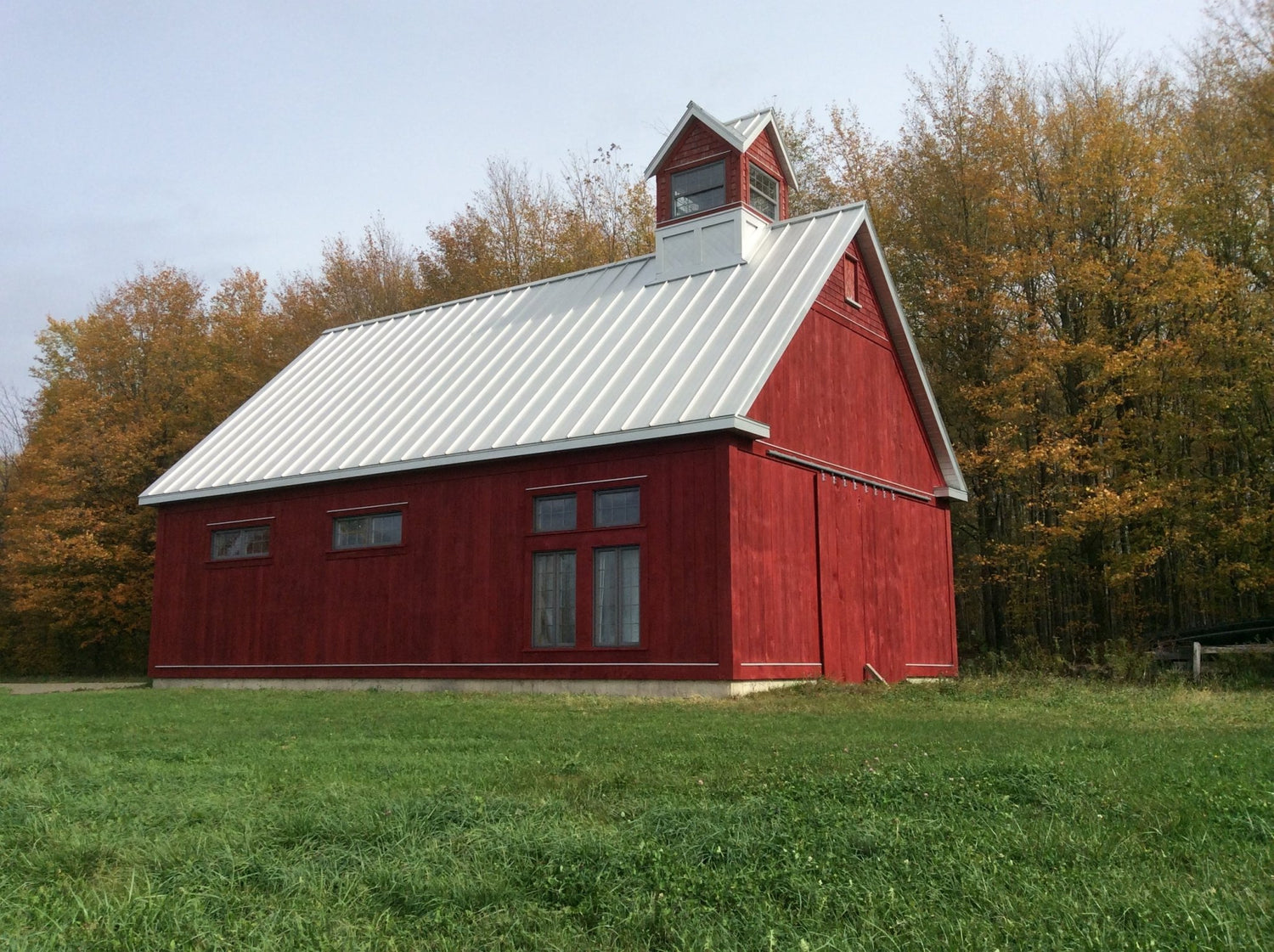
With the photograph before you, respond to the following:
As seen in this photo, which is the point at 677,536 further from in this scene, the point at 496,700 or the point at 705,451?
the point at 496,700

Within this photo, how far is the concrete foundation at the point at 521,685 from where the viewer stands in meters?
16.2

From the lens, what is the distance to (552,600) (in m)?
18.1

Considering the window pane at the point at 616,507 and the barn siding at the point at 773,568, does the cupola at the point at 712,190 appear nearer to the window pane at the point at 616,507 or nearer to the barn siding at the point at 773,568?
the barn siding at the point at 773,568

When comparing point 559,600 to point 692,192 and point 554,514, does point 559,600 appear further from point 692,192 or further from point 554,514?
point 692,192

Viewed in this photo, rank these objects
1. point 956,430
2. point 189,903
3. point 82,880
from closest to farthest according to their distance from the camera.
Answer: point 189,903 → point 82,880 → point 956,430

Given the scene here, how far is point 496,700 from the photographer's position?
1583 cm

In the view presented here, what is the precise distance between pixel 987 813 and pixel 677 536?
35.2ft

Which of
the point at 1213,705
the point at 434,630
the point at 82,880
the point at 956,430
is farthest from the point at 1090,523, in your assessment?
the point at 82,880

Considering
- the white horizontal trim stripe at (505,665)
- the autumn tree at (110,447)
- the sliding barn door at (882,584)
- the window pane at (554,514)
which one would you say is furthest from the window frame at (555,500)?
the autumn tree at (110,447)

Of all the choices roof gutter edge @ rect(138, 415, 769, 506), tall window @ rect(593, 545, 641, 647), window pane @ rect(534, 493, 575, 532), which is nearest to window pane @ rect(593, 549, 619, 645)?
tall window @ rect(593, 545, 641, 647)

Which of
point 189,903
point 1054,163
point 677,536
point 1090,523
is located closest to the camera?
point 189,903

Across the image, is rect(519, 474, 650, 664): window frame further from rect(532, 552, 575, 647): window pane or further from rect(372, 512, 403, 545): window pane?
rect(372, 512, 403, 545): window pane

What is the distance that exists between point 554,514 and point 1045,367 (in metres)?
13.6

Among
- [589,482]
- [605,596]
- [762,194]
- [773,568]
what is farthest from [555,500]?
[762,194]
